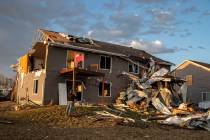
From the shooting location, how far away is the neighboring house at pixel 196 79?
41.4 metres

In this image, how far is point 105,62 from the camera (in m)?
32.0

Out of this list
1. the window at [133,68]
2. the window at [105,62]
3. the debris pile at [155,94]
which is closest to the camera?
the debris pile at [155,94]

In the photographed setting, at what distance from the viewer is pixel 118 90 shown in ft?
106

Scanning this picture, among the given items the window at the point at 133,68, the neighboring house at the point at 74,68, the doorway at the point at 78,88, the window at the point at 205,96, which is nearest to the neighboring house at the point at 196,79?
the window at the point at 205,96

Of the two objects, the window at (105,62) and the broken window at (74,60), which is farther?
the window at (105,62)

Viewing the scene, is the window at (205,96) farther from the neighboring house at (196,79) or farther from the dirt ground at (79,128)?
the dirt ground at (79,128)

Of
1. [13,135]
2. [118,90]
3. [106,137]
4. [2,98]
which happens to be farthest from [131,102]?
[2,98]

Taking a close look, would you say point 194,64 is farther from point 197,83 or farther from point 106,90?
point 106,90

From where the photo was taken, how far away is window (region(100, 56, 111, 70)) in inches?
1247

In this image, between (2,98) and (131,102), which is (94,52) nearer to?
(131,102)

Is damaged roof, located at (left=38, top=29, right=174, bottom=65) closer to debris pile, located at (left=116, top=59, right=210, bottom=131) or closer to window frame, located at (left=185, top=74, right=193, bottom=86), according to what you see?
debris pile, located at (left=116, top=59, right=210, bottom=131)

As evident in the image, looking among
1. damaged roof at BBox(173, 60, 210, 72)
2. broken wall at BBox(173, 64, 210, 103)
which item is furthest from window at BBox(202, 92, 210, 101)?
damaged roof at BBox(173, 60, 210, 72)

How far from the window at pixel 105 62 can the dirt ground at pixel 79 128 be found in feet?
27.4

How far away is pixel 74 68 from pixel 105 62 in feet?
22.9
